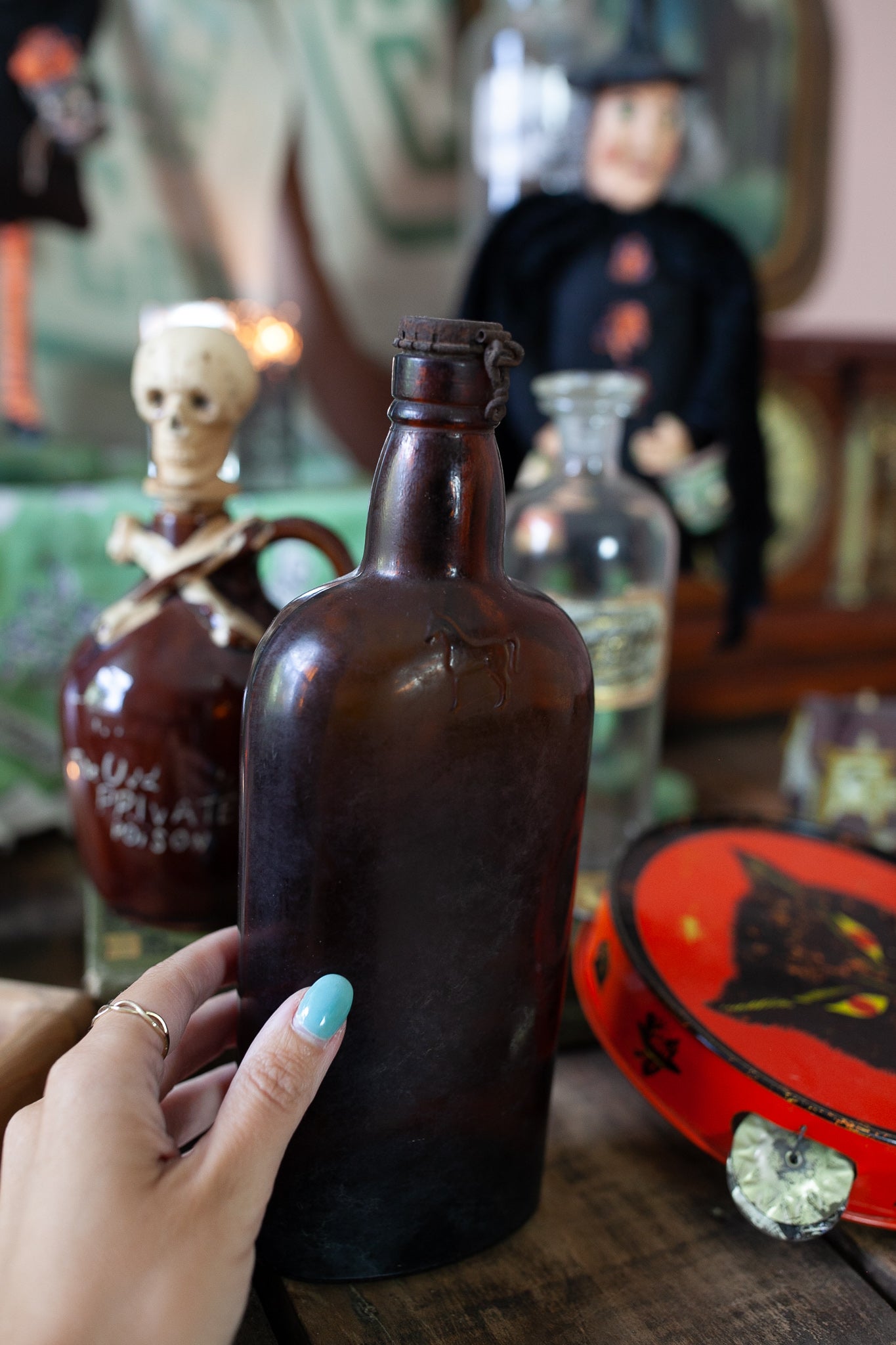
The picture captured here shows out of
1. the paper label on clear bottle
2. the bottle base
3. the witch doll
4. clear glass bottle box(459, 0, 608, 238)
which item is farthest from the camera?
clear glass bottle box(459, 0, 608, 238)

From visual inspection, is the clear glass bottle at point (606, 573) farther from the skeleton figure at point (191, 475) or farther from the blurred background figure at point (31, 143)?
the blurred background figure at point (31, 143)

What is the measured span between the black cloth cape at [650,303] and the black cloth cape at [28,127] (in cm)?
60

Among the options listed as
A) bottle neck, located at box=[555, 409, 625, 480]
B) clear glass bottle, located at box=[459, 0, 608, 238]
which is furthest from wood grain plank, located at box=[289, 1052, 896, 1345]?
clear glass bottle, located at box=[459, 0, 608, 238]

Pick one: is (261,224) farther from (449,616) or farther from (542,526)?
(449,616)

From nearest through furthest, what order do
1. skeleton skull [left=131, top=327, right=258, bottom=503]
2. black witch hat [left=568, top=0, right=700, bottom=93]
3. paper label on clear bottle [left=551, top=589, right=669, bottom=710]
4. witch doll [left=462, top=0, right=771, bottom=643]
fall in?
skeleton skull [left=131, top=327, right=258, bottom=503] < paper label on clear bottle [left=551, top=589, right=669, bottom=710] < black witch hat [left=568, top=0, right=700, bottom=93] < witch doll [left=462, top=0, right=771, bottom=643]

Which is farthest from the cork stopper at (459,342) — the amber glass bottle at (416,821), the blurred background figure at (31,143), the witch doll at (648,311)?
the blurred background figure at (31,143)

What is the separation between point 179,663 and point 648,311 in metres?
0.92

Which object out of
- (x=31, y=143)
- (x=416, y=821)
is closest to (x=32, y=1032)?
(x=416, y=821)

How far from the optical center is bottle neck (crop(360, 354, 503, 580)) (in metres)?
0.39

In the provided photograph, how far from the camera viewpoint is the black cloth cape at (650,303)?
1.28 metres

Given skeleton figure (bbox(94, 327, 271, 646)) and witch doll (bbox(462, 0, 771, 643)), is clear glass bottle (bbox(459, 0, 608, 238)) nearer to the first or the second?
witch doll (bbox(462, 0, 771, 643))

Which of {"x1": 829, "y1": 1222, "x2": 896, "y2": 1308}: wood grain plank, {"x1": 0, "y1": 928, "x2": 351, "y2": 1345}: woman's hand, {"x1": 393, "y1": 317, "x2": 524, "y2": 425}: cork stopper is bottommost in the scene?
{"x1": 829, "y1": 1222, "x2": 896, "y2": 1308}: wood grain plank

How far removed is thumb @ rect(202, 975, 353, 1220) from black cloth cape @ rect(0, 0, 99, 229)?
4.48 feet

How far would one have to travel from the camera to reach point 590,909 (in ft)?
2.55
